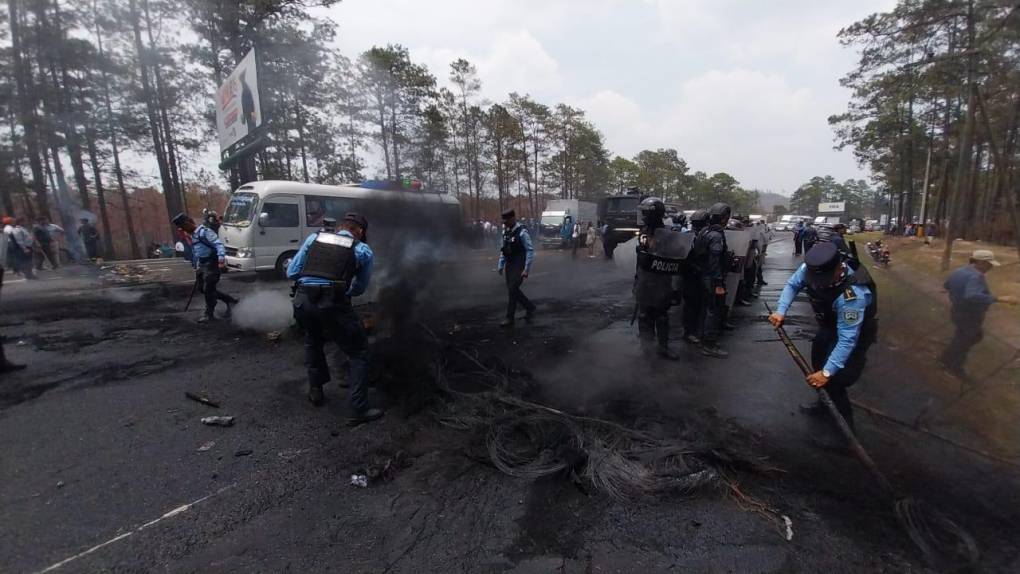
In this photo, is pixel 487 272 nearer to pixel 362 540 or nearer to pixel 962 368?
pixel 962 368

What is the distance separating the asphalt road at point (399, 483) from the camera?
2154mm

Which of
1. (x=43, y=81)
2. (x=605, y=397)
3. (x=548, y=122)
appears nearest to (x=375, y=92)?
(x=43, y=81)

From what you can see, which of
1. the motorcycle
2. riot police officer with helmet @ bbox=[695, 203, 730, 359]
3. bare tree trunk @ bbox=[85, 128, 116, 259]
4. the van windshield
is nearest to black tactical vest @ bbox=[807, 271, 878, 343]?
riot police officer with helmet @ bbox=[695, 203, 730, 359]

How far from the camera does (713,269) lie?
559 cm

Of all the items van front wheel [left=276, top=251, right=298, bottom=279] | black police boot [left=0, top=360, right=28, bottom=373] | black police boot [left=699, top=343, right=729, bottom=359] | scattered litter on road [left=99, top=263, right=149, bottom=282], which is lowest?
black police boot [left=699, top=343, right=729, bottom=359]

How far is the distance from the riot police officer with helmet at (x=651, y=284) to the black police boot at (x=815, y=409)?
142 cm

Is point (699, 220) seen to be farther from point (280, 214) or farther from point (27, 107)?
point (27, 107)

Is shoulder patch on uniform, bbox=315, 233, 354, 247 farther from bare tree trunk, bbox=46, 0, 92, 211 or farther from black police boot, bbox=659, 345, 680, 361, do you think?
bare tree trunk, bbox=46, 0, 92, 211

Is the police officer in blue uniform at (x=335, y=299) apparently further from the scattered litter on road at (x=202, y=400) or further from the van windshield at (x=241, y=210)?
the van windshield at (x=241, y=210)

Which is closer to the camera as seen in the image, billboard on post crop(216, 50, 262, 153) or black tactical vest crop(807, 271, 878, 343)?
black tactical vest crop(807, 271, 878, 343)

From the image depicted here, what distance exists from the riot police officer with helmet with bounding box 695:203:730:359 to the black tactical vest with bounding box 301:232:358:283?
4.06 meters

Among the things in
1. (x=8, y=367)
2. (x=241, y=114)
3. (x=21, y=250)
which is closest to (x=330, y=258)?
(x=8, y=367)

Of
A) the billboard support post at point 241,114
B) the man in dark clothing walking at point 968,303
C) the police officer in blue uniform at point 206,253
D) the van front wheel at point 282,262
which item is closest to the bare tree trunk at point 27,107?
the billboard support post at point 241,114

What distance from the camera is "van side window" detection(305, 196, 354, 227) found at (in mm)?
11148
